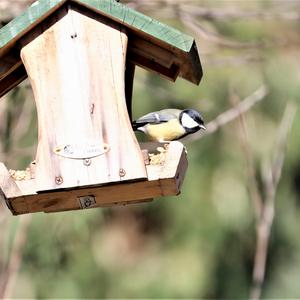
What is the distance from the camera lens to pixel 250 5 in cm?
536

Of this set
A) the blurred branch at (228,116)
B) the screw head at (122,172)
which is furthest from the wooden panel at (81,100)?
the blurred branch at (228,116)

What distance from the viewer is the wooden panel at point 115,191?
274cm

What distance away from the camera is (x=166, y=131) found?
3.17 m

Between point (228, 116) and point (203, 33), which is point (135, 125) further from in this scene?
point (228, 116)

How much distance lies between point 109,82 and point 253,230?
9.67 ft

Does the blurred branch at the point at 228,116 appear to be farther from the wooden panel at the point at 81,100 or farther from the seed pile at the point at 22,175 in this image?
the seed pile at the point at 22,175

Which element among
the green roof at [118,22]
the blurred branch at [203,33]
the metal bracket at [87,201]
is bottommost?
the metal bracket at [87,201]

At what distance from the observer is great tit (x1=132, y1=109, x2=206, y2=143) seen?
122 inches

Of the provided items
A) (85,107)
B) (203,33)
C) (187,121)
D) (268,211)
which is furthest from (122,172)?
(268,211)

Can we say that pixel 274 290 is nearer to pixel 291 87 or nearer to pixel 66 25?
pixel 291 87

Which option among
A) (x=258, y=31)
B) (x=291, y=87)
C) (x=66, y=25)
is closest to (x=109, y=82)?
(x=66, y=25)

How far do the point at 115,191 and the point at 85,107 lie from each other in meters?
0.25

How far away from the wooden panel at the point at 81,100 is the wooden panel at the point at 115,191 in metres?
0.04

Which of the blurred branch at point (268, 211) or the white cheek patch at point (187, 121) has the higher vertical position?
the white cheek patch at point (187, 121)
